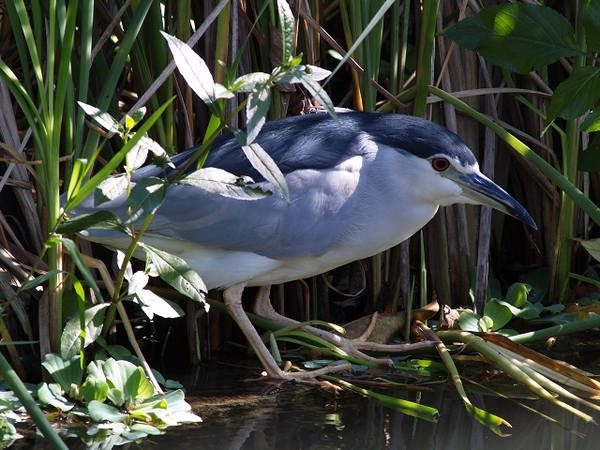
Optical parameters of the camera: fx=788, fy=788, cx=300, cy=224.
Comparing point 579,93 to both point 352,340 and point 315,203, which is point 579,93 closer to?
point 315,203

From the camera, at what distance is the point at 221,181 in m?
1.97

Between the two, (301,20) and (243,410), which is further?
(301,20)

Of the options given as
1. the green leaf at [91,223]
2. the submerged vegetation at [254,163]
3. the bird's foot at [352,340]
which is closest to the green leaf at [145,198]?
the submerged vegetation at [254,163]

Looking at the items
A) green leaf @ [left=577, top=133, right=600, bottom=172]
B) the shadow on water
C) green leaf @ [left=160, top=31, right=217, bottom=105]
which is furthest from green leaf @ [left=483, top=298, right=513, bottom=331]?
green leaf @ [left=160, top=31, right=217, bottom=105]

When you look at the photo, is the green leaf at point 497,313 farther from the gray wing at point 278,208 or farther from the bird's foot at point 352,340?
the gray wing at point 278,208

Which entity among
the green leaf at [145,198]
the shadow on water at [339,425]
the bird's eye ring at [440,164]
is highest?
the green leaf at [145,198]

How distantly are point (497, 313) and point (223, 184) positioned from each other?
1.45m

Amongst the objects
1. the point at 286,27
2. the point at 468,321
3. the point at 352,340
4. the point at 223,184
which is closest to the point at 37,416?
the point at 223,184

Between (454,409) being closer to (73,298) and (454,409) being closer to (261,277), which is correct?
(261,277)

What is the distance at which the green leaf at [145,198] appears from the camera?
1.89m

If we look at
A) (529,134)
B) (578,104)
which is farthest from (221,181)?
(529,134)

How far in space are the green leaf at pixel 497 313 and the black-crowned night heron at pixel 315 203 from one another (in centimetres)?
38

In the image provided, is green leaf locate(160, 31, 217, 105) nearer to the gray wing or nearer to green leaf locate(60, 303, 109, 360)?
green leaf locate(60, 303, 109, 360)

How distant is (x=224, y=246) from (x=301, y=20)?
93 centimetres
